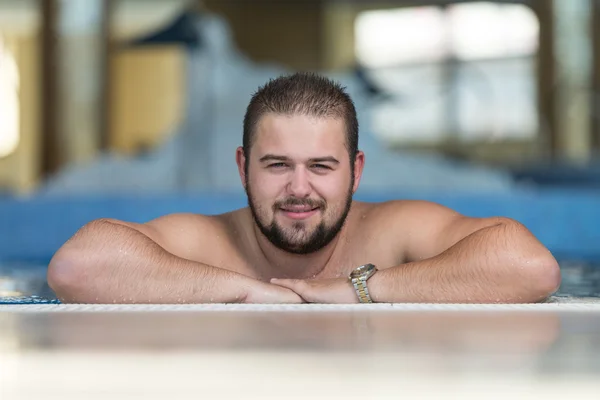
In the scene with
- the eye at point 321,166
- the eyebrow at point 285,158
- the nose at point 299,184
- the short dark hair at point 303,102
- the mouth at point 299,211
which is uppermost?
the short dark hair at point 303,102

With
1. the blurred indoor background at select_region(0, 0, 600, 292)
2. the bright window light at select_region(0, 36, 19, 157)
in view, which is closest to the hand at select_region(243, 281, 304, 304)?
the blurred indoor background at select_region(0, 0, 600, 292)

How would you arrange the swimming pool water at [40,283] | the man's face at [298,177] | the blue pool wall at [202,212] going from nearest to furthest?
1. the man's face at [298,177]
2. the swimming pool water at [40,283]
3. the blue pool wall at [202,212]

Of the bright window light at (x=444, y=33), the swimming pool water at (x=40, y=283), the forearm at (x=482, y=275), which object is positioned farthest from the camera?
the bright window light at (x=444, y=33)

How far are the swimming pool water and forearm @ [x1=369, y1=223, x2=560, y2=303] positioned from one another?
66cm

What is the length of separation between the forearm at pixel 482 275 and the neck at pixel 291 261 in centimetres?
36

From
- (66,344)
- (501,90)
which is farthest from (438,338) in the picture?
(501,90)

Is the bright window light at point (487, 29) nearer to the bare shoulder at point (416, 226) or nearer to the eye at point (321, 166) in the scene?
the bare shoulder at point (416, 226)

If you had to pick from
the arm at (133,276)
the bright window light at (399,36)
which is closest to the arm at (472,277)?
the arm at (133,276)

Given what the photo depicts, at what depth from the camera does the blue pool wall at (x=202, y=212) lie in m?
5.43

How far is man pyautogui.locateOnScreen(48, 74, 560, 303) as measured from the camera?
6.33 ft

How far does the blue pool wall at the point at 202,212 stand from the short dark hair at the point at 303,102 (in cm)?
334

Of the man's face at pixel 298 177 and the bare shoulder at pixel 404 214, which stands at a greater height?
the man's face at pixel 298 177

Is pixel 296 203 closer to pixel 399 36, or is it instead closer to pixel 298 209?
pixel 298 209

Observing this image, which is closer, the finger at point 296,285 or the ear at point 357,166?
the finger at point 296,285
